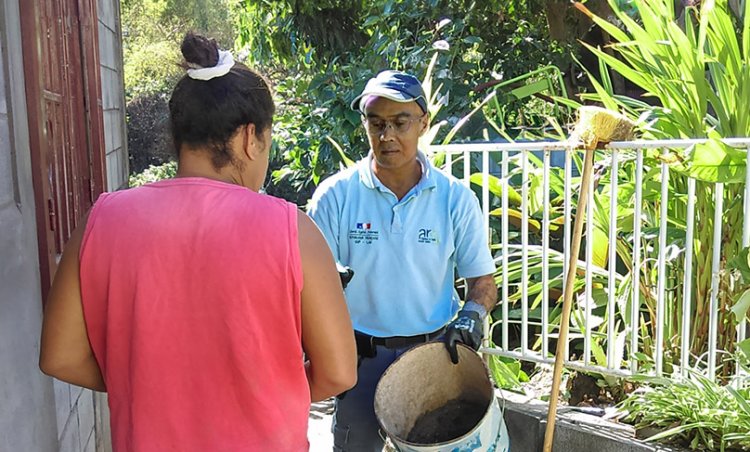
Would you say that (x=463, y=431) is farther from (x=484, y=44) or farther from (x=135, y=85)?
(x=135, y=85)

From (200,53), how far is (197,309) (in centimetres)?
51

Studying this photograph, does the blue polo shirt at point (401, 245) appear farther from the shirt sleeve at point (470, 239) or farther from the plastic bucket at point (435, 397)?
the plastic bucket at point (435, 397)

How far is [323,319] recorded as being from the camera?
155 centimetres

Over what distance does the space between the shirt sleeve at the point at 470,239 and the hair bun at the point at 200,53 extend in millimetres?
1225

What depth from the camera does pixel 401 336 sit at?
2.56 metres

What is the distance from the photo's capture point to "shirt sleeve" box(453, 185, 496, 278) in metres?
2.61

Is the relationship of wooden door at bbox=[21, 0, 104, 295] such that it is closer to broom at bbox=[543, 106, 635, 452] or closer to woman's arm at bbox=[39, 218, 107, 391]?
woman's arm at bbox=[39, 218, 107, 391]

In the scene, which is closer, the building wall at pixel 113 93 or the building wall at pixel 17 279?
the building wall at pixel 17 279

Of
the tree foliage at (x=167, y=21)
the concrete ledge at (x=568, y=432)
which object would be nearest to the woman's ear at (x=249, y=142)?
the concrete ledge at (x=568, y=432)

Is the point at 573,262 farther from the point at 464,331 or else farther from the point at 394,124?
the point at 394,124

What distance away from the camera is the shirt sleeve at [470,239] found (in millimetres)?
2611

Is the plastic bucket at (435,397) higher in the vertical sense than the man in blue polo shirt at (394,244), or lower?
lower

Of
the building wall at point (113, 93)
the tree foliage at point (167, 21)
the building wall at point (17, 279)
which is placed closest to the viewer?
the building wall at point (17, 279)

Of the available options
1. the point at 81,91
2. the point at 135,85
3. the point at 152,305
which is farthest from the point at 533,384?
the point at 135,85
